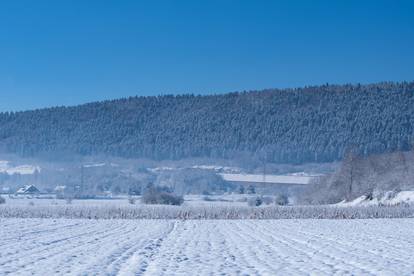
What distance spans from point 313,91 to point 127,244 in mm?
131574

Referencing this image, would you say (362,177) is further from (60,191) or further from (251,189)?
(60,191)

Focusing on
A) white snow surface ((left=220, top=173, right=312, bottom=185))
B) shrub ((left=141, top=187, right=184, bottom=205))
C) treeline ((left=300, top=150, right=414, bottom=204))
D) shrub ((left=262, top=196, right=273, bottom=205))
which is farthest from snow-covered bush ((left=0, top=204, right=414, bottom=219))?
white snow surface ((left=220, top=173, right=312, bottom=185))

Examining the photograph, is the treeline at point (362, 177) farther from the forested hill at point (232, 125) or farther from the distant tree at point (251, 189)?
the forested hill at point (232, 125)

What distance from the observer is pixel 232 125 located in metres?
151

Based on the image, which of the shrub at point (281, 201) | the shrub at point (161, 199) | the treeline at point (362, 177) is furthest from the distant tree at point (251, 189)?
the shrub at point (161, 199)

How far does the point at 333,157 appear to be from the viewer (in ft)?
431

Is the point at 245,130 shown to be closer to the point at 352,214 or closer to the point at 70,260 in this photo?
the point at 352,214

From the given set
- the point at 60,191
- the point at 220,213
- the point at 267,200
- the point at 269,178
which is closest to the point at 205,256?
the point at 220,213

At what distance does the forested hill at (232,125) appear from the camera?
13262cm

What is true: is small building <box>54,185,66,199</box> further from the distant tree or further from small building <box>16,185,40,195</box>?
the distant tree

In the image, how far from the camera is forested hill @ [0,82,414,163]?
132625 millimetres

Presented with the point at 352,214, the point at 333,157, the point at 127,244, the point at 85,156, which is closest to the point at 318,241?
the point at 127,244

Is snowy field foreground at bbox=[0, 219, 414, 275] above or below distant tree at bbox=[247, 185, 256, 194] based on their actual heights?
below

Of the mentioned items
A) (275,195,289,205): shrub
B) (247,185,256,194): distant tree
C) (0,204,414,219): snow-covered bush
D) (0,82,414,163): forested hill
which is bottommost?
(0,204,414,219): snow-covered bush
